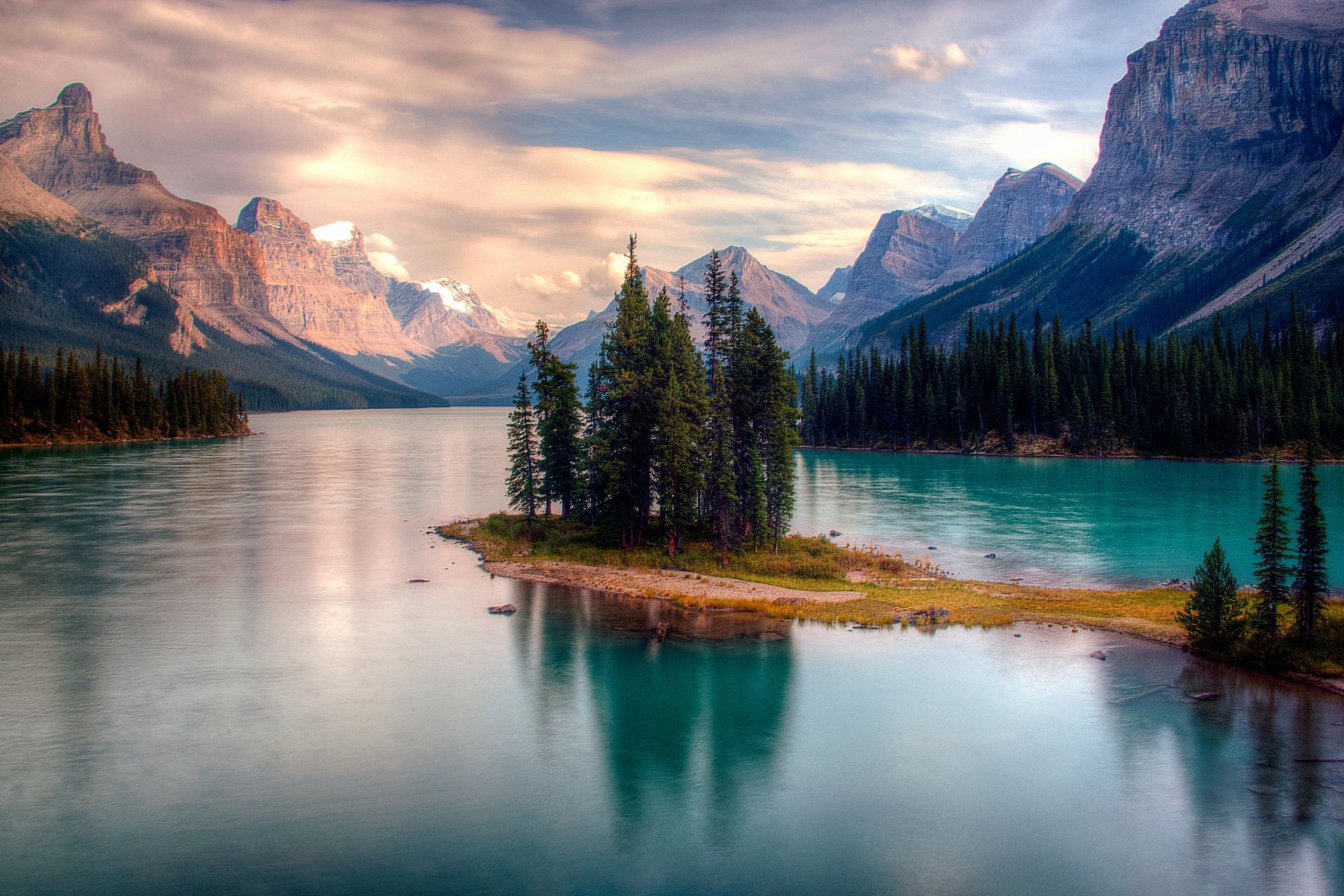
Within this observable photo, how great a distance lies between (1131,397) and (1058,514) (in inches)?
3650

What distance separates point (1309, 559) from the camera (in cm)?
3550

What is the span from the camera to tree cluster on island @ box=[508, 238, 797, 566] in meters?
62.1

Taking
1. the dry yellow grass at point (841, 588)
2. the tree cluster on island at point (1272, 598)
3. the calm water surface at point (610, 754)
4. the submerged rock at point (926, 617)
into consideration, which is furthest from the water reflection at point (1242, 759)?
the submerged rock at point (926, 617)

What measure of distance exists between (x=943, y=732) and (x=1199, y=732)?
29.4 feet

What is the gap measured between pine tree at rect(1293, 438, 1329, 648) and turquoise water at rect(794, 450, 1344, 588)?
795 inches

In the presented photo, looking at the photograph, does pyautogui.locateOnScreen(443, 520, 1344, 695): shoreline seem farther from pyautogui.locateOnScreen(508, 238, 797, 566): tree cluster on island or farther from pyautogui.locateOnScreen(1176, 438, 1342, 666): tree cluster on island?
pyautogui.locateOnScreen(508, 238, 797, 566): tree cluster on island

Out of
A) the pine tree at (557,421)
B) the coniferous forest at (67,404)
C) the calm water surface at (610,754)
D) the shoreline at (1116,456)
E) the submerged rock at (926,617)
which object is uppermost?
the coniferous forest at (67,404)

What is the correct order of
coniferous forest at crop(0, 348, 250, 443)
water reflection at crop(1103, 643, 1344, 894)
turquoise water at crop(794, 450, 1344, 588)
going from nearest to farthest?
water reflection at crop(1103, 643, 1344, 894)
turquoise water at crop(794, 450, 1344, 588)
coniferous forest at crop(0, 348, 250, 443)

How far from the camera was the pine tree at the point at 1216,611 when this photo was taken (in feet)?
127

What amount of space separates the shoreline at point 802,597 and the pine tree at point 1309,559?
2.61 metres

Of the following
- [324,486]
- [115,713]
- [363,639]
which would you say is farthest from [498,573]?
[324,486]

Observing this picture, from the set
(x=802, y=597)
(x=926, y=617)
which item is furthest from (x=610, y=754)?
(x=802, y=597)

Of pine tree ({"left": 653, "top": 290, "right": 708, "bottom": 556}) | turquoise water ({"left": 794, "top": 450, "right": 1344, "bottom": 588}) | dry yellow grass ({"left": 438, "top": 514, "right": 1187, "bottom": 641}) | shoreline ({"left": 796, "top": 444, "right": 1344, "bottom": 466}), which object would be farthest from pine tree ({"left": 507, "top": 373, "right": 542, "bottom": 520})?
shoreline ({"left": 796, "top": 444, "right": 1344, "bottom": 466})

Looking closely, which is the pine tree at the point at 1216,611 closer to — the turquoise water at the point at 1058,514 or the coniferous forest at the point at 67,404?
the turquoise water at the point at 1058,514
